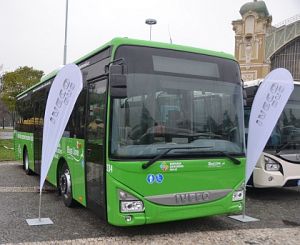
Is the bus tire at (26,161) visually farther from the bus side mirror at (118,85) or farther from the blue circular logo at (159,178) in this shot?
the bus side mirror at (118,85)

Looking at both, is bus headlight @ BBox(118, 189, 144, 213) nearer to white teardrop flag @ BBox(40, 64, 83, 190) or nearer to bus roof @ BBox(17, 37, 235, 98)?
white teardrop flag @ BBox(40, 64, 83, 190)

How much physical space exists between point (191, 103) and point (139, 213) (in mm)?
1708

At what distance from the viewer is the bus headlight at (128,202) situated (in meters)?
5.70

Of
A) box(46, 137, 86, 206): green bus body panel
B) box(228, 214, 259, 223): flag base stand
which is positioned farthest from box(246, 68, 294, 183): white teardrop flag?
box(46, 137, 86, 206): green bus body panel

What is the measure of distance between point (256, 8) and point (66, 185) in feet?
199

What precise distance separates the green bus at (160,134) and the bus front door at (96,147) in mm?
14

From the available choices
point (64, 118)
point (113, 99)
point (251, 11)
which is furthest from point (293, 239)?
point (251, 11)

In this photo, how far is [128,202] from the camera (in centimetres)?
573

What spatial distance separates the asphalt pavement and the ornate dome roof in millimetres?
58654

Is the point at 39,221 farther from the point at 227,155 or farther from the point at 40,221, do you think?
the point at 227,155

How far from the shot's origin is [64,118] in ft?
22.2

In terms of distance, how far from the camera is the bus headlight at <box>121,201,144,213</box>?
18.7 ft

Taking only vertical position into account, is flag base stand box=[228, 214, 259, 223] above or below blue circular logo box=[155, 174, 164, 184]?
below

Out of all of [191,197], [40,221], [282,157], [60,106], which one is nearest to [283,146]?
[282,157]
